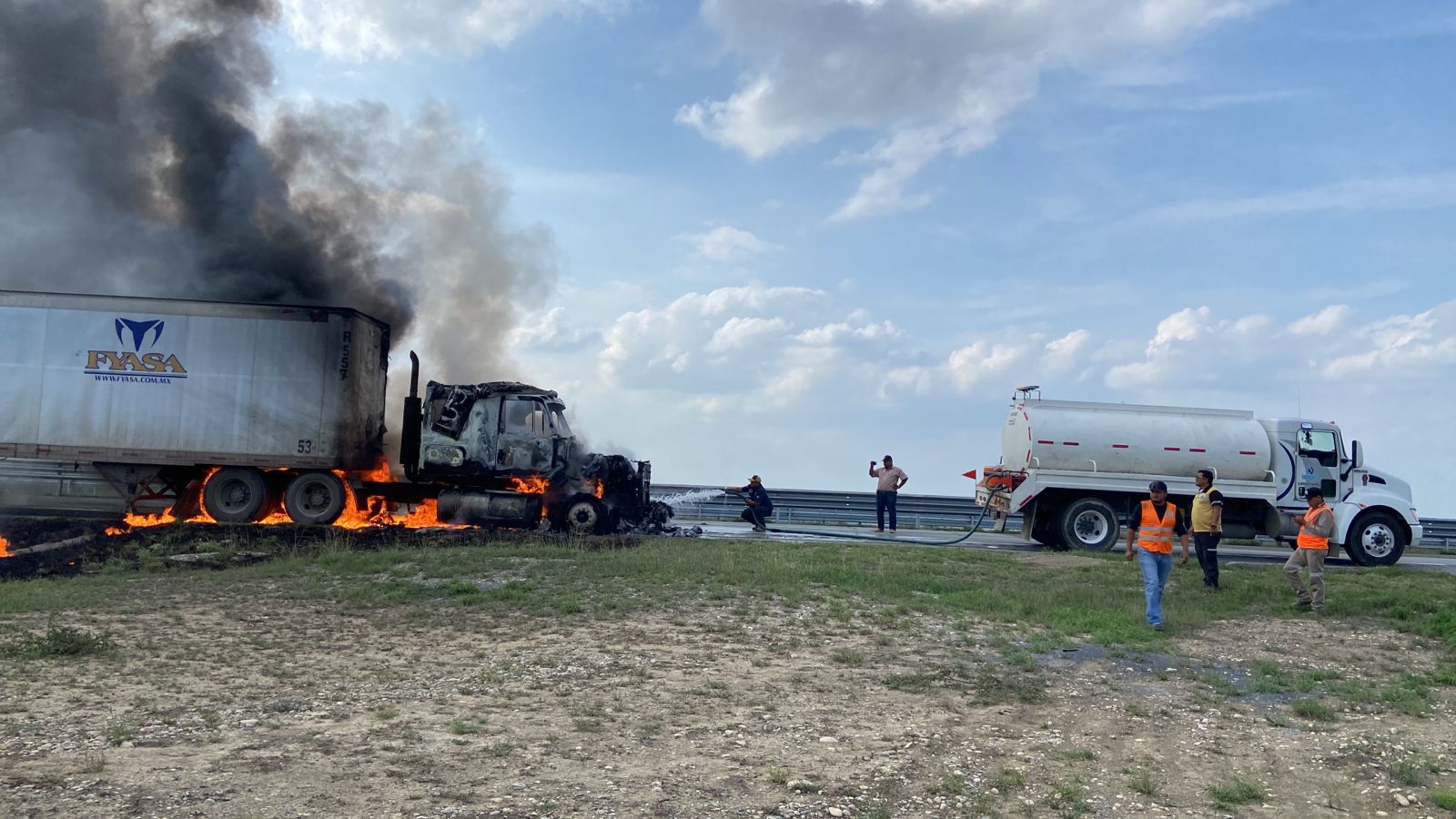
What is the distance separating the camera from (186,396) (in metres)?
19.1

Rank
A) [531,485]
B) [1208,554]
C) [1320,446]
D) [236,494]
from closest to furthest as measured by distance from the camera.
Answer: [1208,554] → [236,494] → [531,485] → [1320,446]

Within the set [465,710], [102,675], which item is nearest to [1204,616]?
[465,710]

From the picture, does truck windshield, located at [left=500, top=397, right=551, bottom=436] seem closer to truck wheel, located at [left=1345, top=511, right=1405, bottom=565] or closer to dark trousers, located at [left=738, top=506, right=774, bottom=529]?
dark trousers, located at [left=738, top=506, right=774, bottom=529]

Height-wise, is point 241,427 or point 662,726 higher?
point 241,427

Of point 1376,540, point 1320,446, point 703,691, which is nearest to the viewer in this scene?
point 703,691

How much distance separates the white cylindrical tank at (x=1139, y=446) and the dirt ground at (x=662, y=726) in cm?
928

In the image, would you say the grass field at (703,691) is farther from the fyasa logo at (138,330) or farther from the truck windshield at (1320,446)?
the fyasa logo at (138,330)

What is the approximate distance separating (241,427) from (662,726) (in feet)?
48.8

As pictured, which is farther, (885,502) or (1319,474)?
(885,502)

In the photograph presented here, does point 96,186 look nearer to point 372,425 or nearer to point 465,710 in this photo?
point 372,425

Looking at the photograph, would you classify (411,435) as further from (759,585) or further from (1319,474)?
(1319,474)

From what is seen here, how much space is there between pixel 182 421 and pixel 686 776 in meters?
16.3

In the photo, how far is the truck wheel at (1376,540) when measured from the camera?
18.8 m

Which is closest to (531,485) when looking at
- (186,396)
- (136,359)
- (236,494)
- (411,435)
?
(411,435)
